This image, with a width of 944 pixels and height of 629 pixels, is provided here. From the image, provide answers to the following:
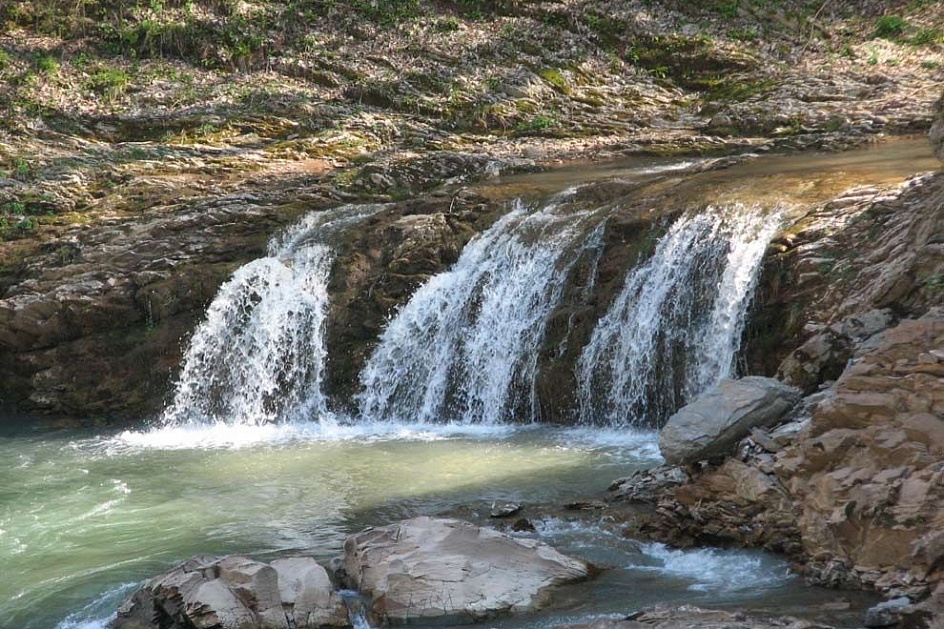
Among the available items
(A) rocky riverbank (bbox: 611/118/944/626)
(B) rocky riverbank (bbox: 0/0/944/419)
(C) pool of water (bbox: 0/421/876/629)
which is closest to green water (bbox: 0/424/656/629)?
(C) pool of water (bbox: 0/421/876/629)

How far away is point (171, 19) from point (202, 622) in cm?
1982

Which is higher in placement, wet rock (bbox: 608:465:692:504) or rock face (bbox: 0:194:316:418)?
rock face (bbox: 0:194:316:418)

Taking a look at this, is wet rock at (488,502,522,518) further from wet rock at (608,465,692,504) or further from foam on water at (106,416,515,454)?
foam on water at (106,416,515,454)

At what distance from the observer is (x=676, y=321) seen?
35.5 ft

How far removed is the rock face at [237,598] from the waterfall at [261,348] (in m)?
7.10

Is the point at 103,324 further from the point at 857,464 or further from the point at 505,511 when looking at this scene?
the point at 857,464

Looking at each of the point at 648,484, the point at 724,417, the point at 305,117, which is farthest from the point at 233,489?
the point at 305,117

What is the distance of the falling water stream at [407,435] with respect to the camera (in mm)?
6547

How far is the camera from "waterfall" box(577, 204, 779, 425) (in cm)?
1038

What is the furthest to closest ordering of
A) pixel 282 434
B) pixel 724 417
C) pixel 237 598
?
pixel 282 434, pixel 724 417, pixel 237 598

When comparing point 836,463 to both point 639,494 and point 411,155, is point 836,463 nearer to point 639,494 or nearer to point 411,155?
point 639,494

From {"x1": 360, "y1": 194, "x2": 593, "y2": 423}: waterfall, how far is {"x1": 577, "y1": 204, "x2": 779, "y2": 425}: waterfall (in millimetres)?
958

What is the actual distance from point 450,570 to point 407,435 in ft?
18.8

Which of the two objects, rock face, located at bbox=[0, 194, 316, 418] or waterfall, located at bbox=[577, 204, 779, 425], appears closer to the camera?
waterfall, located at bbox=[577, 204, 779, 425]
